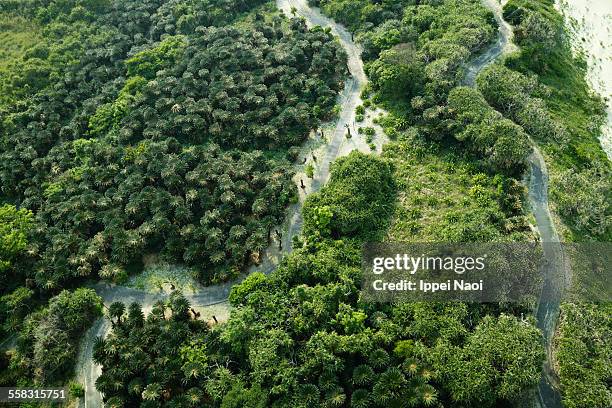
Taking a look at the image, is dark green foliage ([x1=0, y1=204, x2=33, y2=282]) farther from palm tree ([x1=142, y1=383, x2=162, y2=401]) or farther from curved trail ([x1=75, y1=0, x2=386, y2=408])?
palm tree ([x1=142, y1=383, x2=162, y2=401])

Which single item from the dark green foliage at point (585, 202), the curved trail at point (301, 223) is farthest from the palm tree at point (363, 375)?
the dark green foliage at point (585, 202)

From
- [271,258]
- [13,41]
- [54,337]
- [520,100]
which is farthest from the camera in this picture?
[13,41]

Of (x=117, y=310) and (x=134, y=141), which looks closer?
(x=117, y=310)

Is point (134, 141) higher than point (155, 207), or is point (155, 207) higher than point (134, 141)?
point (134, 141)

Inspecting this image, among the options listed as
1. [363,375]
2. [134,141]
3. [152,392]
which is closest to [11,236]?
[134,141]

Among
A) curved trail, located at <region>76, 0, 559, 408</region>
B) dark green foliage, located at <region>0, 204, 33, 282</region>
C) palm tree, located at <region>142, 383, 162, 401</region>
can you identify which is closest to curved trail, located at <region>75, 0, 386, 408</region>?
curved trail, located at <region>76, 0, 559, 408</region>

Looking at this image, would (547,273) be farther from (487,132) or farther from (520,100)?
(520,100)

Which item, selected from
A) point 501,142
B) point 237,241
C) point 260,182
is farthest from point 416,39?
point 237,241
